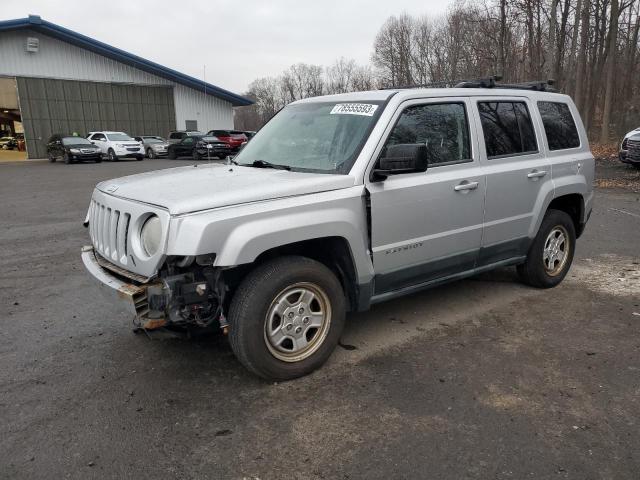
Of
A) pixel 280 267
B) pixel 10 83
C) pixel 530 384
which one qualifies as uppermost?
pixel 10 83

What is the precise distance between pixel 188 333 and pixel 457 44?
54964 millimetres

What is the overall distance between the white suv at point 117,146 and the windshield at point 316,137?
25.9 m

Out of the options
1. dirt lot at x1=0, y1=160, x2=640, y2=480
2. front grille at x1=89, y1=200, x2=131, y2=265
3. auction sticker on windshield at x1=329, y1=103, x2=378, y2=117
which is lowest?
dirt lot at x1=0, y1=160, x2=640, y2=480


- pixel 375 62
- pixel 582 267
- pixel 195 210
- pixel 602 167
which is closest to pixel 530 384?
pixel 195 210

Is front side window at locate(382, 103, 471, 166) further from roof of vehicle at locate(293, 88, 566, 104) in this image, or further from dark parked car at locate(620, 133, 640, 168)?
dark parked car at locate(620, 133, 640, 168)

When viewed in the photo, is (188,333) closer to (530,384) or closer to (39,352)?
(39,352)

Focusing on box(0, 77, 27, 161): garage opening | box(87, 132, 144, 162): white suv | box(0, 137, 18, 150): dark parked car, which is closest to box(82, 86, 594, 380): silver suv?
box(87, 132, 144, 162): white suv

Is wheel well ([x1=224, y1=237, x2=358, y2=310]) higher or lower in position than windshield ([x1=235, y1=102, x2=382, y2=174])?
lower

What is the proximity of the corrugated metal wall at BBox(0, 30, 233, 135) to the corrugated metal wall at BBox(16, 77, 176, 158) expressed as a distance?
0.43 m

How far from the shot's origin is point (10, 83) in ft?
109

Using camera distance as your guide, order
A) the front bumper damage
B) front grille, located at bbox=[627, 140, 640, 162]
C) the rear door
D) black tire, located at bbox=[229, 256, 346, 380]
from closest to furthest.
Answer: the front bumper damage < black tire, located at bbox=[229, 256, 346, 380] < the rear door < front grille, located at bbox=[627, 140, 640, 162]

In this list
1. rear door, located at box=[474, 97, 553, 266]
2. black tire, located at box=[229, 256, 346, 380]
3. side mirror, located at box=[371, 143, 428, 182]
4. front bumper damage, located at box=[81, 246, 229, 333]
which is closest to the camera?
front bumper damage, located at box=[81, 246, 229, 333]

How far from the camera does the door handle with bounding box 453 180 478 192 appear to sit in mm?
4120

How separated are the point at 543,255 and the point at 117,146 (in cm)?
2703
